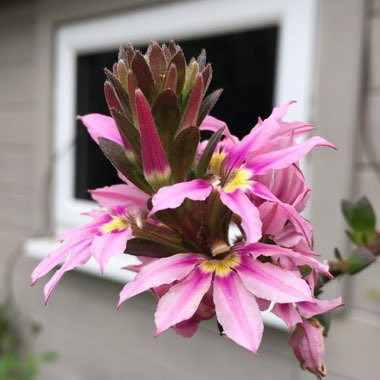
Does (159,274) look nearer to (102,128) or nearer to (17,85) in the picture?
(102,128)

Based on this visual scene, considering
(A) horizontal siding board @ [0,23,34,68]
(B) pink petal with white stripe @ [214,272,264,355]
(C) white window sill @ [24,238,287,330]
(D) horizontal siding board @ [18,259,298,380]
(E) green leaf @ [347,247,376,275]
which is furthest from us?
(A) horizontal siding board @ [0,23,34,68]

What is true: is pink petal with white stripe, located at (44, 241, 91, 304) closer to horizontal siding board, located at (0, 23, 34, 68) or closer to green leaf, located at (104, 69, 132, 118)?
green leaf, located at (104, 69, 132, 118)

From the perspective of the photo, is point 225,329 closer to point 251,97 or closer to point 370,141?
point 370,141

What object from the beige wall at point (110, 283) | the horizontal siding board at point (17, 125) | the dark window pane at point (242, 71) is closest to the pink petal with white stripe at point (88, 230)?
the beige wall at point (110, 283)

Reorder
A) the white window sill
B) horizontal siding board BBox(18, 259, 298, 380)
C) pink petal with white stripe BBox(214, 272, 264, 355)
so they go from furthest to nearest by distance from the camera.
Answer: horizontal siding board BBox(18, 259, 298, 380)
the white window sill
pink petal with white stripe BBox(214, 272, 264, 355)

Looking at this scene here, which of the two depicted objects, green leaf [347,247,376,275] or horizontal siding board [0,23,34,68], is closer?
green leaf [347,247,376,275]

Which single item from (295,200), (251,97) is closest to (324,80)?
(251,97)

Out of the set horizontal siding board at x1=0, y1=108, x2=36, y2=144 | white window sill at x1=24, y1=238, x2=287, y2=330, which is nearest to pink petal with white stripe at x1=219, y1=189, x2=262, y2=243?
white window sill at x1=24, y1=238, x2=287, y2=330

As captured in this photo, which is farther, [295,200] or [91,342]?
[91,342]
